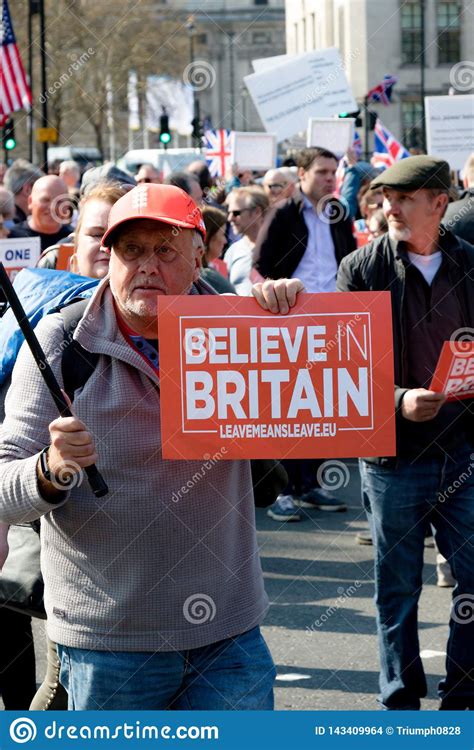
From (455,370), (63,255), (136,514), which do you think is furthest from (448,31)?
(136,514)

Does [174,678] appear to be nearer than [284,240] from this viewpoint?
Yes

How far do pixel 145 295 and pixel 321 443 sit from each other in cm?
51

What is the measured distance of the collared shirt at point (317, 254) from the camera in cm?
895

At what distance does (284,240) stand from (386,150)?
9.38 metres

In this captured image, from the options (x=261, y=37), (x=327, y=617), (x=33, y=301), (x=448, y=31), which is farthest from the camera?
(x=261, y=37)

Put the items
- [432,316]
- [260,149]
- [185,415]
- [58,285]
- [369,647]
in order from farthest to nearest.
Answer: [260,149] → [369,647] → [432,316] → [58,285] → [185,415]

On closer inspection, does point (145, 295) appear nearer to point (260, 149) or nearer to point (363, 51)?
point (260, 149)

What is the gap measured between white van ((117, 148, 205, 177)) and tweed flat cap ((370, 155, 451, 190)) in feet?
77.6

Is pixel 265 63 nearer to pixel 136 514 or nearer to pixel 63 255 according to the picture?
pixel 63 255

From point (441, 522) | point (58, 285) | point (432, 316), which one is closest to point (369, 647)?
point (441, 522)

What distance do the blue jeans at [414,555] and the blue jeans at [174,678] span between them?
1840 millimetres

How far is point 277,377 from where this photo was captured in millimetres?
3020

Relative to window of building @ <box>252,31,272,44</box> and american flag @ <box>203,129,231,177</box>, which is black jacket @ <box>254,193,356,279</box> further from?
window of building @ <box>252,31,272,44</box>

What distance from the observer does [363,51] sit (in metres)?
65.7
